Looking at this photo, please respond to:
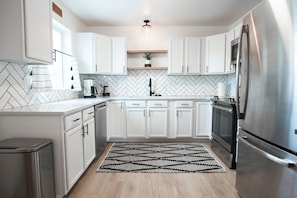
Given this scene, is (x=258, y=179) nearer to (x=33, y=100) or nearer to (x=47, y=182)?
(x=47, y=182)

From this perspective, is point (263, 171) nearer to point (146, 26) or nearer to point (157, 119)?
point (157, 119)

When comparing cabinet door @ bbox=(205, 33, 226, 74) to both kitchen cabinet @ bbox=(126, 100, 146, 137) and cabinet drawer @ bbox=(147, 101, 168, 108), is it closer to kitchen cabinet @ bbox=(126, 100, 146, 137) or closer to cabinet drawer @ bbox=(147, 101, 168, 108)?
cabinet drawer @ bbox=(147, 101, 168, 108)

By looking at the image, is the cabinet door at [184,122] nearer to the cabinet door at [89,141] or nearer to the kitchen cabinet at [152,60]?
Result: the kitchen cabinet at [152,60]

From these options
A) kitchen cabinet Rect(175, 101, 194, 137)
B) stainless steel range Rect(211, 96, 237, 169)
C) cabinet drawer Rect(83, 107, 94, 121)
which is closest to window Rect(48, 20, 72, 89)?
cabinet drawer Rect(83, 107, 94, 121)

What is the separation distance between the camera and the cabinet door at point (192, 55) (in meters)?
4.05

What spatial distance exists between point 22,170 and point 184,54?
3438mm

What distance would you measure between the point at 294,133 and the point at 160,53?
139 inches

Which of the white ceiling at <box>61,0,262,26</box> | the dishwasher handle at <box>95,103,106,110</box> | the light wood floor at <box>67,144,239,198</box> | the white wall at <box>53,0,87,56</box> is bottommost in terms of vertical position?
the light wood floor at <box>67,144,239,198</box>

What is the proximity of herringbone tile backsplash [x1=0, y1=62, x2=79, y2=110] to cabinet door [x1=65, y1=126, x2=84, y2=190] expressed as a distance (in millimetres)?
739

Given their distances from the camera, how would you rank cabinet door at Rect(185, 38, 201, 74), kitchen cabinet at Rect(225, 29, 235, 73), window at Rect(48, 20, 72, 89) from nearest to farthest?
window at Rect(48, 20, 72, 89) < kitchen cabinet at Rect(225, 29, 235, 73) < cabinet door at Rect(185, 38, 201, 74)

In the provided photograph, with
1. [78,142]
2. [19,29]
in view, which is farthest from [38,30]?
[78,142]

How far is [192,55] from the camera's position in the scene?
13.4 feet

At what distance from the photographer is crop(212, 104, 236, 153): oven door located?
2.74 meters

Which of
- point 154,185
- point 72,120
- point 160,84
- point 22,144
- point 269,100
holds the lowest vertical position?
point 154,185
